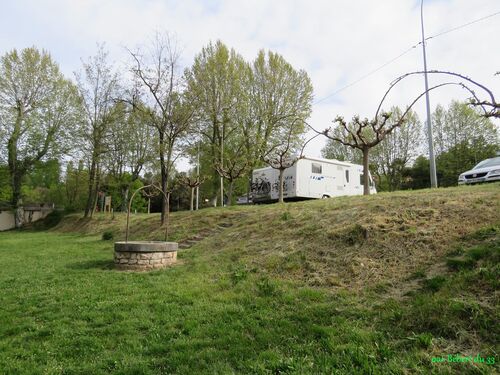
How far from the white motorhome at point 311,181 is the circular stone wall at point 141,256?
1152 centimetres

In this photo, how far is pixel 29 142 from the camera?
1163 inches

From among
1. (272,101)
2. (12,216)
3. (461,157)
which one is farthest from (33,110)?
(461,157)

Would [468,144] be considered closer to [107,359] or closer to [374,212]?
[374,212]

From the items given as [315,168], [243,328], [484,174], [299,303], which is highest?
[315,168]

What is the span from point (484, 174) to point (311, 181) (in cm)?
842

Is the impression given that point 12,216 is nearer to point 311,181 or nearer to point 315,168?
point 311,181

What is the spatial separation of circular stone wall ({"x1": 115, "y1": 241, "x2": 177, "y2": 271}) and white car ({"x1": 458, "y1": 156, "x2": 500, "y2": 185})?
12.1 meters

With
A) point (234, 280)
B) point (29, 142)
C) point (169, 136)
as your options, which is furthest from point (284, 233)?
point (29, 142)

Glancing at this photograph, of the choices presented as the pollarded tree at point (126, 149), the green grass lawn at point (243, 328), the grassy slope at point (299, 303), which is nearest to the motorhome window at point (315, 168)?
the grassy slope at point (299, 303)

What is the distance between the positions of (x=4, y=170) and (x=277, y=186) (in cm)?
2431

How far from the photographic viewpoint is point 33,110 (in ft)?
96.7

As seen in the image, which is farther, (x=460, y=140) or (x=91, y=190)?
(x=460, y=140)

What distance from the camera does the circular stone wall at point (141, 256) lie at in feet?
30.2

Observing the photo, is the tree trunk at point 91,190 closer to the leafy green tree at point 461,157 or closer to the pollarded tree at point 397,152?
the pollarded tree at point 397,152
